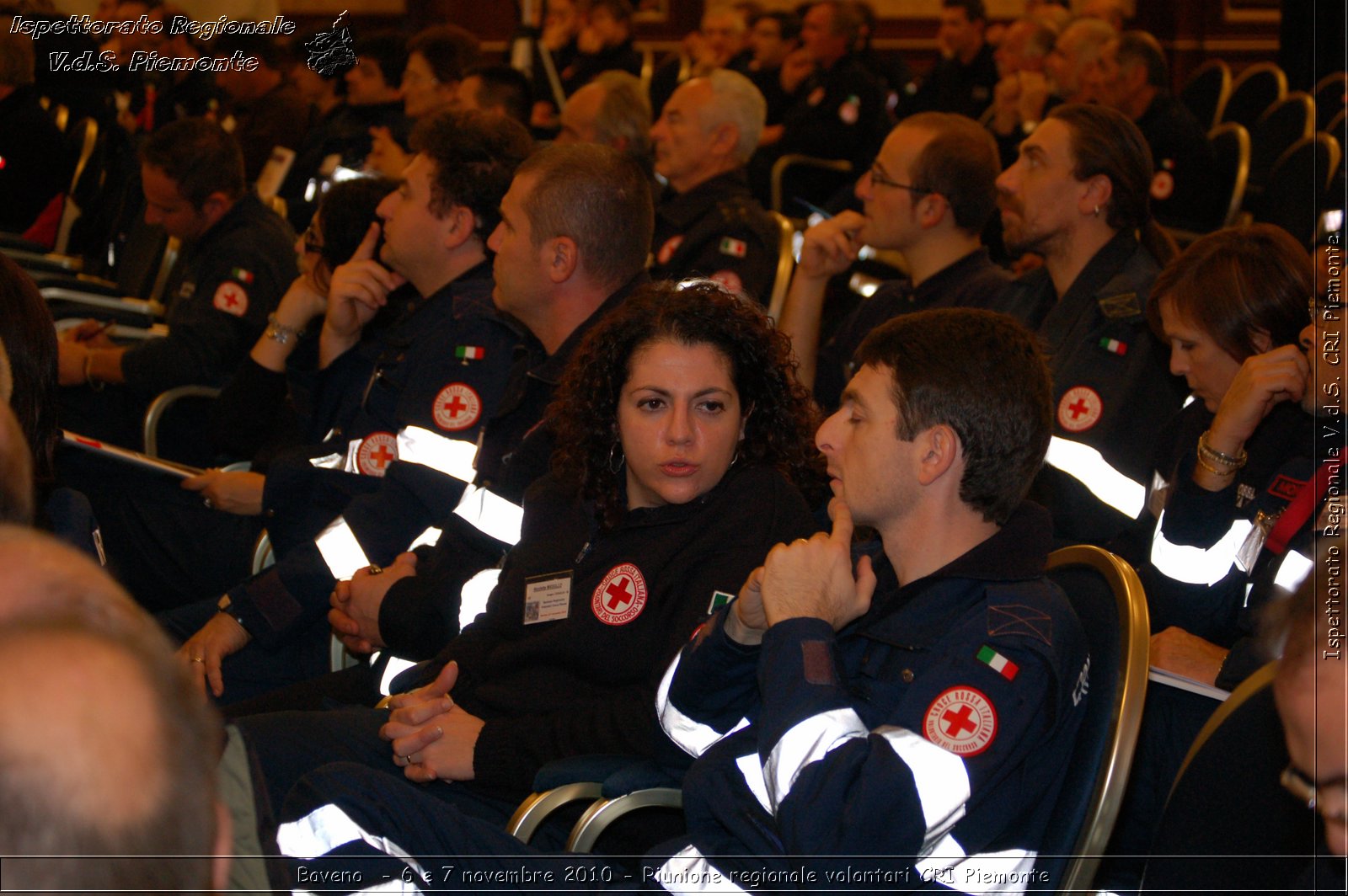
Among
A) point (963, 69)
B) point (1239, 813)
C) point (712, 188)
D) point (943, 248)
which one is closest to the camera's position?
point (1239, 813)

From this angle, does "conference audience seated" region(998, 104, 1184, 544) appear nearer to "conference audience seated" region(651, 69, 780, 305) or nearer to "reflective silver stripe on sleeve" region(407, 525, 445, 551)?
"conference audience seated" region(651, 69, 780, 305)

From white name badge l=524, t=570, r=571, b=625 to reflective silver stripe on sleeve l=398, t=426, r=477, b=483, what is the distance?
1.90 feet

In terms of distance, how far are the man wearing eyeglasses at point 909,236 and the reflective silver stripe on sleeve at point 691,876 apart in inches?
90.1

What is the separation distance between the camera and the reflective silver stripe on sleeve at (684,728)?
1.81m

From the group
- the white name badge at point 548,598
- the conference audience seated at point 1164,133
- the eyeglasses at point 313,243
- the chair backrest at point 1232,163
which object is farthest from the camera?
the conference audience seated at point 1164,133

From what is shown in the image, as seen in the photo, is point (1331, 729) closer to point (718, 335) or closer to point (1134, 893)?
point (1134, 893)

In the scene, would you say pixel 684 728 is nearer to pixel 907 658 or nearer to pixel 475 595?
pixel 907 658

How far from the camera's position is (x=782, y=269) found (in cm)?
392

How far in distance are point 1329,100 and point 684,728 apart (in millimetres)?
5947

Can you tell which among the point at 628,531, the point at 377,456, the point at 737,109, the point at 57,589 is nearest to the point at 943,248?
the point at 737,109

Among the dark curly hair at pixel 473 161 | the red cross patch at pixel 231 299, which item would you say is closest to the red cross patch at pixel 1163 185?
the dark curly hair at pixel 473 161

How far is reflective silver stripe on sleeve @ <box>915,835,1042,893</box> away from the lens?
1498 mm

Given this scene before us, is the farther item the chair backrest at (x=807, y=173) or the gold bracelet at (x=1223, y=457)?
the chair backrest at (x=807, y=173)

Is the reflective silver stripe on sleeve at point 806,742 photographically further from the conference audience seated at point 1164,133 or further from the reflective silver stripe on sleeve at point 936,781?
the conference audience seated at point 1164,133
